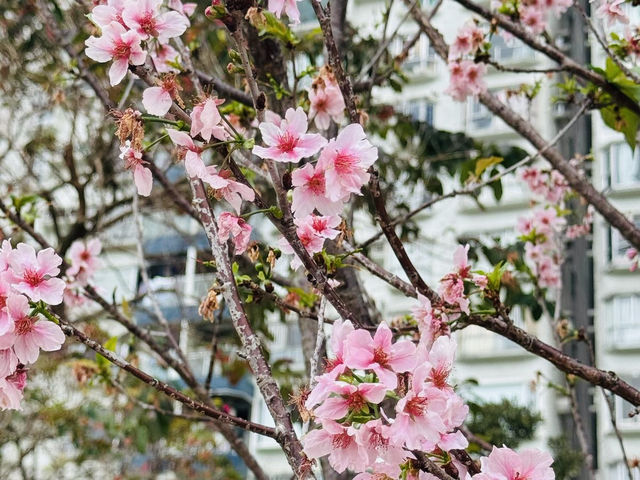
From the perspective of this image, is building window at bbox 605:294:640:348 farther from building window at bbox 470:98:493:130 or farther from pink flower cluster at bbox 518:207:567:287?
pink flower cluster at bbox 518:207:567:287

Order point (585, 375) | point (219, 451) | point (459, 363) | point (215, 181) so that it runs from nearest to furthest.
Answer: point (215, 181)
point (585, 375)
point (219, 451)
point (459, 363)

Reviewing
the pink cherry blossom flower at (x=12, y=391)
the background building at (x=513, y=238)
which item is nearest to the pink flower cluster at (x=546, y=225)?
the pink cherry blossom flower at (x=12, y=391)

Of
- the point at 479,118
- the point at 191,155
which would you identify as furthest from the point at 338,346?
the point at 479,118

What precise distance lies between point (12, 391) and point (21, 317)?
152 millimetres

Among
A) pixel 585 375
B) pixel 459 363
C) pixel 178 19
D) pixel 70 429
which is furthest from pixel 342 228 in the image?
pixel 459 363

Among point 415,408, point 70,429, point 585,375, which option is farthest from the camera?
point 70,429

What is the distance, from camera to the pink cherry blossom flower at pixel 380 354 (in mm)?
1438

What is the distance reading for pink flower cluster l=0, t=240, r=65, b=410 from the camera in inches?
62.5

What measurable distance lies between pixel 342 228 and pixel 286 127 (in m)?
0.31

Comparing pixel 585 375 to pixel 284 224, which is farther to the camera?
pixel 585 375

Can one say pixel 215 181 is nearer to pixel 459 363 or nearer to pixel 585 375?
pixel 585 375

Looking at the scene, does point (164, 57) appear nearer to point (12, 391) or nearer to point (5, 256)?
point (5, 256)

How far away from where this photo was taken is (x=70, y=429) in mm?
10000

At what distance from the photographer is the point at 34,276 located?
5.44 ft
